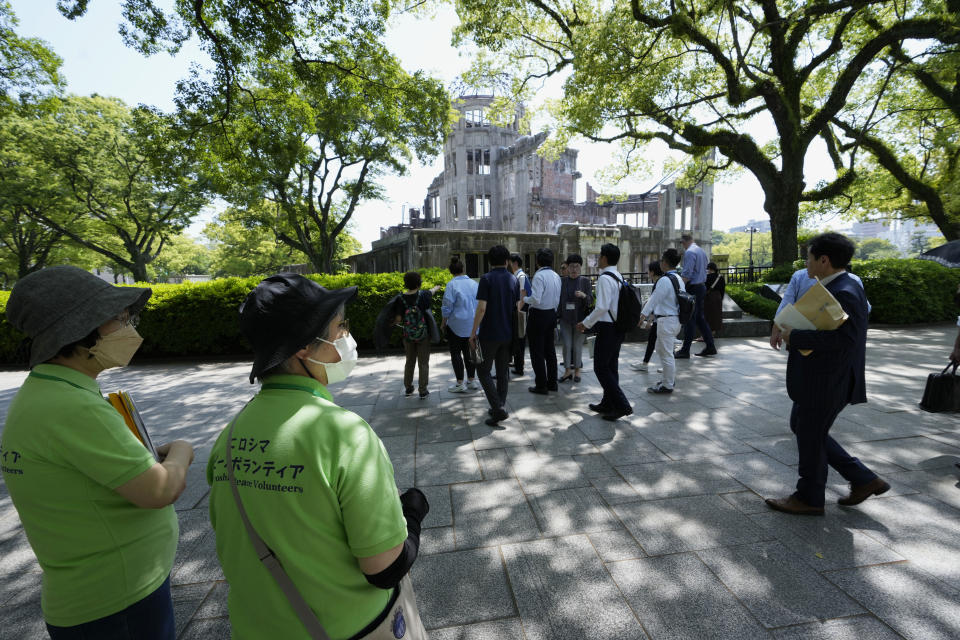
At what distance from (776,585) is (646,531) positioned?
0.75 metres

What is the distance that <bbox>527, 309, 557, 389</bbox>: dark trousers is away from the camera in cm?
601

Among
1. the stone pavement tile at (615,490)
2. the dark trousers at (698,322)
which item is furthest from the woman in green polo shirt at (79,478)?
the dark trousers at (698,322)

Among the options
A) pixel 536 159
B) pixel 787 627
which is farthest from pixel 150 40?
pixel 536 159

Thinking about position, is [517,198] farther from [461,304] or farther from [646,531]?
[646,531]

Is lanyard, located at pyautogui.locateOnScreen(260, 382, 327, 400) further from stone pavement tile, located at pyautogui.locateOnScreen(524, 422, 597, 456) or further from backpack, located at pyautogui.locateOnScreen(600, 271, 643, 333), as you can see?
backpack, located at pyautogui.locateOnScreen(600, 271, 643, 333)

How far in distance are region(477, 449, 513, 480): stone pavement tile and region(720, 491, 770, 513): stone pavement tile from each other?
172 centimetres

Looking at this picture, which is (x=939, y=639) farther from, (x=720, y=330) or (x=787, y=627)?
(x=720, y=330)

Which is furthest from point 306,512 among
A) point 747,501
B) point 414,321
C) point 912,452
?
point 912,452

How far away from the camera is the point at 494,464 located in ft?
13.1

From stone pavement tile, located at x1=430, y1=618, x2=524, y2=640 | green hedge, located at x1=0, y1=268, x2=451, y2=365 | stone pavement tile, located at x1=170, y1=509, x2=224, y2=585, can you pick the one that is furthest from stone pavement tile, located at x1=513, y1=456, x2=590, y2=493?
green hedge, located at x1=0, y1=268, x2=451, y2=365

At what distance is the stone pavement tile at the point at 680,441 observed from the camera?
162 inches

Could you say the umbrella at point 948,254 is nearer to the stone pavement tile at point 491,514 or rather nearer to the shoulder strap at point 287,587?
the stone pavement tile at point 491,514

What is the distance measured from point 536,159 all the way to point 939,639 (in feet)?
122

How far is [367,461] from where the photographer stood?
42.2 inches
